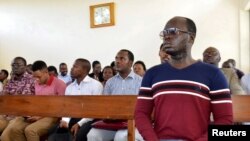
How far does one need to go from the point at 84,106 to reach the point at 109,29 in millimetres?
4836

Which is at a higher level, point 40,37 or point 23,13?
point 23,13

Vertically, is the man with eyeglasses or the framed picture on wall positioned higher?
the framed picture on wall

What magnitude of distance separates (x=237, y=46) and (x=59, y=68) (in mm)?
4013

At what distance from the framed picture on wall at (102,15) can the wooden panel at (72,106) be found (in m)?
4.55

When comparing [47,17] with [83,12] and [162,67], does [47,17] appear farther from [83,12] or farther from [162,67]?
[162,67]

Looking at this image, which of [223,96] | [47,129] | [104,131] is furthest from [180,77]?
[47,129]

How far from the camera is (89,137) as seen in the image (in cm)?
337

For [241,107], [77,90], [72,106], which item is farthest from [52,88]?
[241,107]

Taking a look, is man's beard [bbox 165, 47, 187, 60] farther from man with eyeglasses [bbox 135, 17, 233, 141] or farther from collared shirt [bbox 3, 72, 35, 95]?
collared shirt [bbox 3, 72, 35, 95]

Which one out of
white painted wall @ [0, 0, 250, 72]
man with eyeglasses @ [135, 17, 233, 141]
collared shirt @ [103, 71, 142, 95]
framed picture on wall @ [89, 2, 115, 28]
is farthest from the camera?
framed picture on wall @ [89, 2, 115, 28]

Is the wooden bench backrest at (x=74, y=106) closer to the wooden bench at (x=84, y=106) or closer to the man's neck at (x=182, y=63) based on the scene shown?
the wooden bench at (x=84, y=106)

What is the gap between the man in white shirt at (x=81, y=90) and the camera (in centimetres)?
353

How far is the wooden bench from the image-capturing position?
8.70 feet

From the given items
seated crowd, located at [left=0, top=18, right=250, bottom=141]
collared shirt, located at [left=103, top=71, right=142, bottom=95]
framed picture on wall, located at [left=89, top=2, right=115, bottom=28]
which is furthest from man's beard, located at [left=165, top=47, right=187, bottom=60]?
framed picture on wall, located at [left=89, top=2, right=115, bottom=28]
